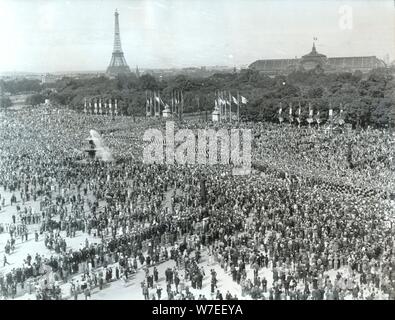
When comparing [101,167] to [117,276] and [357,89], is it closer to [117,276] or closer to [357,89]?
[117,276]

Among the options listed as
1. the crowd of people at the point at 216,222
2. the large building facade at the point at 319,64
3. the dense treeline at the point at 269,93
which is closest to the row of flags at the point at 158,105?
the dense treeline at the point at 269,93

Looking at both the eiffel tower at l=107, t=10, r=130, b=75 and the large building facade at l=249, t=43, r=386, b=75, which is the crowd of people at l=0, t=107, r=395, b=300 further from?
the eiffel tower at l=107, t=10, r=130, b=75

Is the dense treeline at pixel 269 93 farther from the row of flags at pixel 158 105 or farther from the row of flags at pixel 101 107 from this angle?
the row of flags at pixel 158 105

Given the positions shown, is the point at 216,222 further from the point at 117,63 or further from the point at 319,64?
the point at 117,63

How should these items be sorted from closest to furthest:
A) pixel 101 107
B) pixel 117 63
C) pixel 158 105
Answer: pixel 158 105, pixel 101 107, pixel 117 63

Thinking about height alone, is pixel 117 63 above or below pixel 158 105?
above

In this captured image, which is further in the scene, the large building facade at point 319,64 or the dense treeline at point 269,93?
the large building facade at point 319,64

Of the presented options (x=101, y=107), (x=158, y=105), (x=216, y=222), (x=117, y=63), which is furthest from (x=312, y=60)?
(x=216, y=222)
